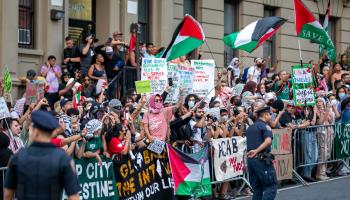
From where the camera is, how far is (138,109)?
14852mm

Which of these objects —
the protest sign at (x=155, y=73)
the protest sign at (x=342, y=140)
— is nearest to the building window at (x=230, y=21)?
the protest sign at (x=342, y=140)

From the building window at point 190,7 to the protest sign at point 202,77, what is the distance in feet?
27.3

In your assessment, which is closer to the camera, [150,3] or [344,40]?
[150,3]

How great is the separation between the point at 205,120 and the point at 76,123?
3.79 metres

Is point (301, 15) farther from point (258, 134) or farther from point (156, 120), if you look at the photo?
point (258, 134)

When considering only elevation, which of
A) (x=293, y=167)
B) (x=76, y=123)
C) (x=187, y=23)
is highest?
(x=187, y=23)

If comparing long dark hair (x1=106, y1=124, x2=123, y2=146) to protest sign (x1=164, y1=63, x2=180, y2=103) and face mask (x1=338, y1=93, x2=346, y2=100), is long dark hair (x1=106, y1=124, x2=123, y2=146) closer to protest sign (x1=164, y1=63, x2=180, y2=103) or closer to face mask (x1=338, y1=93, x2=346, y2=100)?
protest sign (x1=164, y1=63, x2=180, y2=103)

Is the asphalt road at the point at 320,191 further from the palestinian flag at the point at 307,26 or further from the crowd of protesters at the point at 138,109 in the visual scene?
the palestinian flag at the point at 307,26

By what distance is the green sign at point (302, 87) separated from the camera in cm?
1903

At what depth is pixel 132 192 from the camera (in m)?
14.0

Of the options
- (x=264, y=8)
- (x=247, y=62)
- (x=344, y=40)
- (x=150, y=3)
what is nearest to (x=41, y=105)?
(x=150, y=3)

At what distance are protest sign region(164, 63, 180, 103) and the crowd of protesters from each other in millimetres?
191

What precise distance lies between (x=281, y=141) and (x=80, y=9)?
7577 millimetres

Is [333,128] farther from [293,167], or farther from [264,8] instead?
[264,8]
